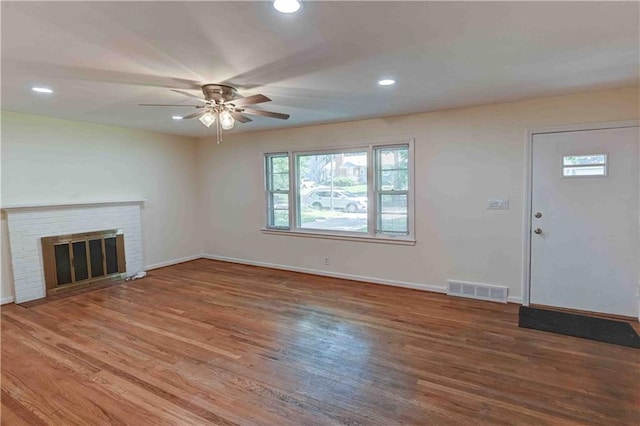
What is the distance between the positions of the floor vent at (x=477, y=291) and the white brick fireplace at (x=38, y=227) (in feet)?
16.2

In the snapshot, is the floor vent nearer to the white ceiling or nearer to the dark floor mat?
the dark floor mat

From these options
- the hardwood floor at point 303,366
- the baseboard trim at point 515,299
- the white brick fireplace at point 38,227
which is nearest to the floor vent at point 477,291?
the baseboard trim at point 515,299

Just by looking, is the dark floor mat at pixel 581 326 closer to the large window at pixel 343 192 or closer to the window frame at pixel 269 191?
the large window at pixel 343 192

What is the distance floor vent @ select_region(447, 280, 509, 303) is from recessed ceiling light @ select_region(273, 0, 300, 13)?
12.1ft

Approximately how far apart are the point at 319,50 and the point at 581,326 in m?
3.49

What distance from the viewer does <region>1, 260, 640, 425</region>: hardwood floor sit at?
214 centimetres

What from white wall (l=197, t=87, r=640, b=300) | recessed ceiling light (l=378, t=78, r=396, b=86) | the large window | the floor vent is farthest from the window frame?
recessed ceiling light (l=378, t=78, r=396, b=86)

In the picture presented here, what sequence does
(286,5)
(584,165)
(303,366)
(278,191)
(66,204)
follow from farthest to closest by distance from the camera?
1. (278,191)
2. (66,204)
3. (584,165)
4. (303,366)
5. (286,5)

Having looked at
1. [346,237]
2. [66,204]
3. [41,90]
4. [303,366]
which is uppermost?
[41,90]

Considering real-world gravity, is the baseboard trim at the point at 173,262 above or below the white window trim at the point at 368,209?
below

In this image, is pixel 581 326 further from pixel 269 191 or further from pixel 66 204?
pixel 66 204

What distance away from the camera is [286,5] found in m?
1.75

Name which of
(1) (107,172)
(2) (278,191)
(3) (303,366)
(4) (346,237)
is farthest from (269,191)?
(3) (303,366)

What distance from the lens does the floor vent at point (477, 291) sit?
407 centimetres
